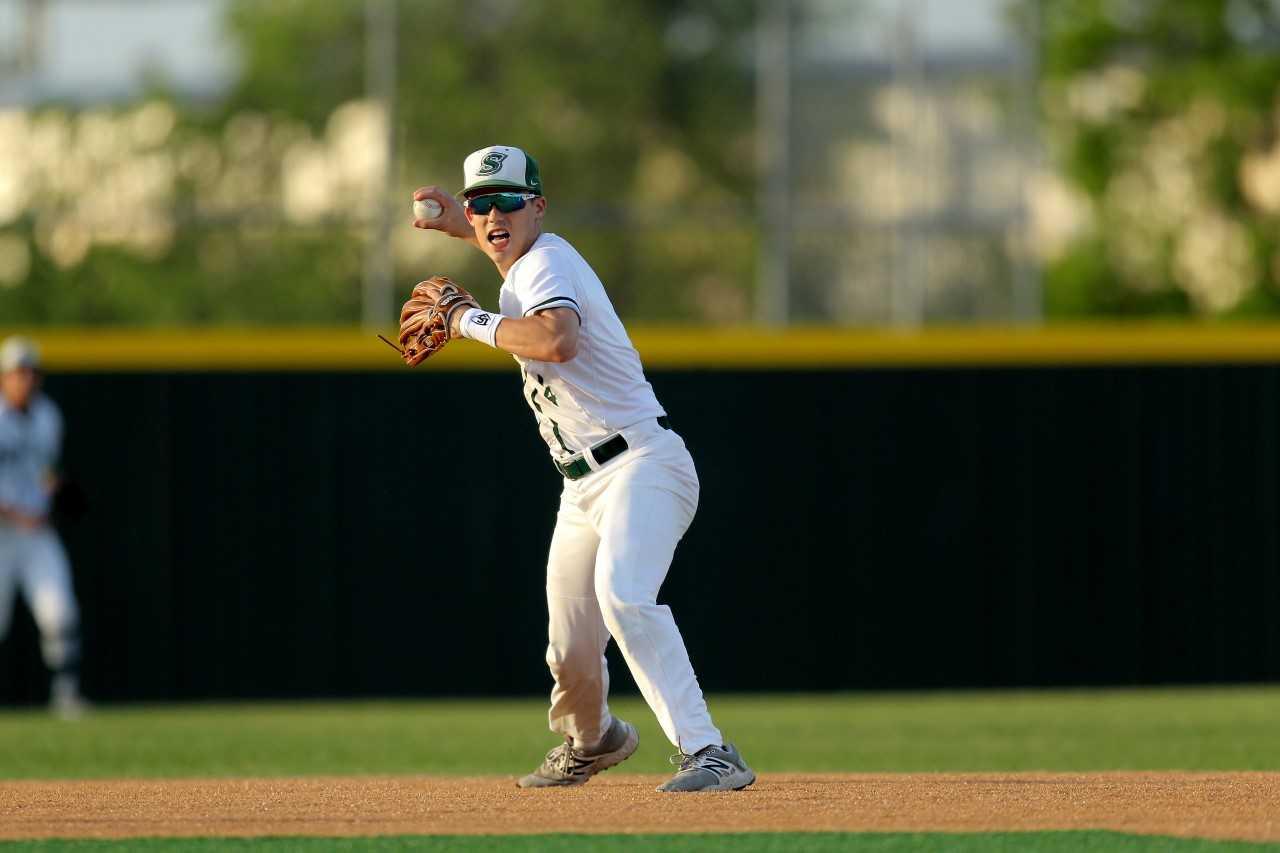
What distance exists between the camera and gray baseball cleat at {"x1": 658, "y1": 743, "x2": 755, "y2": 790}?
22.7 ft

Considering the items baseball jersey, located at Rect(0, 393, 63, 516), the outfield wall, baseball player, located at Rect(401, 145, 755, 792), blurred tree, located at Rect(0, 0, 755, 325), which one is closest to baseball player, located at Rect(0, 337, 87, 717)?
baseball jersey, located at Rect(0, 393, 63, 516)

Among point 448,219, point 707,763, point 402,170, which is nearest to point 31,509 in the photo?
point 448,219

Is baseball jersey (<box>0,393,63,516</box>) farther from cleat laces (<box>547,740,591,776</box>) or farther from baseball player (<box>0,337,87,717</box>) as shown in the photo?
cleat laces (<box>547,740,591,776</box>)

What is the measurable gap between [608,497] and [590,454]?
0.48 ft

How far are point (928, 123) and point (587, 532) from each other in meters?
12.5

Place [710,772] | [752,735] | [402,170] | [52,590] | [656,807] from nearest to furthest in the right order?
[656,807], [710,772], [752,735], [52,590], [402,170]

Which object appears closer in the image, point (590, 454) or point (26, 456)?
point (590, 454)

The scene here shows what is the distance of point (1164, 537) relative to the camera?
550 inches

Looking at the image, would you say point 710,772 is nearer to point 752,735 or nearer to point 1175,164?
point 752,735

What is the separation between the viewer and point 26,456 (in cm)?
1343

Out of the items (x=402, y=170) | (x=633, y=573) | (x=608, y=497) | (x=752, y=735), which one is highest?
(x=402, y=170)

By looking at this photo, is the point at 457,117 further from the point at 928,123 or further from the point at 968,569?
the point at 968,569

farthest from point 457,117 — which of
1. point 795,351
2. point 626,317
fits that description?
point 795,351

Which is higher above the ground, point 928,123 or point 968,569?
point 928,123
